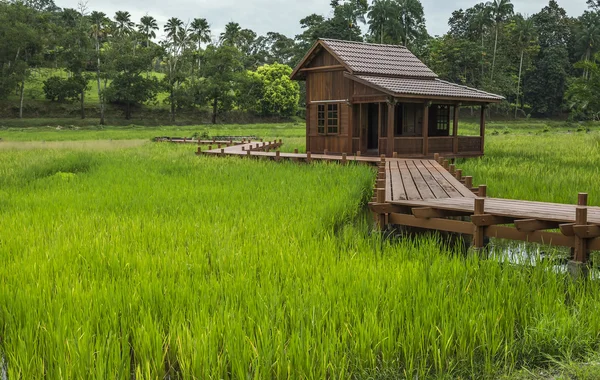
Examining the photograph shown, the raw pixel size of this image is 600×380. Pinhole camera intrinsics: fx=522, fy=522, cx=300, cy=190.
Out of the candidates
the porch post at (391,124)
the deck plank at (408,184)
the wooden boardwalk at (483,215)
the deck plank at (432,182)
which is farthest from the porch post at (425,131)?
the wooden boardwalk at (483,215)

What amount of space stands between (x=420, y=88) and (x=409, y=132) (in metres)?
2.55

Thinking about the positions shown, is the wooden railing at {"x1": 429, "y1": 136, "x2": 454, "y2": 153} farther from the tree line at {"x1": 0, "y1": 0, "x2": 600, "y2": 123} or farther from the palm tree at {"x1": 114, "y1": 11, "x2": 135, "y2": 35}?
the palm tree at {"x1": 114, "y1": 11, "x2": 135, "y2": 35}

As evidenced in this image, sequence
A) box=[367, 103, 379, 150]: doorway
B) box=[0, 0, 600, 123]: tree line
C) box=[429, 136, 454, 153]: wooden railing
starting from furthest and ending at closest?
1. box=[0, 0, 600, 123]: tree line
2. box=[367, 103, 379, 150]: doorway
3. box=[429, 136, 454, 153]: wooden railing

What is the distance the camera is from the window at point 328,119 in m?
20.1

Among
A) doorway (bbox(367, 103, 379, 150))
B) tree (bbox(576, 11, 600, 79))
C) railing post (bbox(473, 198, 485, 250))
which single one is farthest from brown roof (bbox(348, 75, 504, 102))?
tree (bbox(576, 11, 600, 79))

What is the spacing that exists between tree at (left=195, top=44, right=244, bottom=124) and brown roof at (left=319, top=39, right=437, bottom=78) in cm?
3161

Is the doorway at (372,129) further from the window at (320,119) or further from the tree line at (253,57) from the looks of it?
the tree line at (253,57)

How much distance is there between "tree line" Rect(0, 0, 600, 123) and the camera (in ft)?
162

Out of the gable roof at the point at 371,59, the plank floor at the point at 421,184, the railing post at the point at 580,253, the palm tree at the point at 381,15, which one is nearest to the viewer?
the railing post at the point at 580,253

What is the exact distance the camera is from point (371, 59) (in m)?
20.7

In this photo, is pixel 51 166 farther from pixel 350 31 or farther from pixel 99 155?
pixel 350 31

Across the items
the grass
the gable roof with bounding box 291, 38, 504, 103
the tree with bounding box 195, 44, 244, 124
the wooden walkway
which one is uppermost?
the tree with bounding box 195, 44, 244, 124

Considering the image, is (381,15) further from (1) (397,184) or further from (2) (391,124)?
(1) (397,184)

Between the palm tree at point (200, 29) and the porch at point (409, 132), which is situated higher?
the palm tree at point (200, 29)
